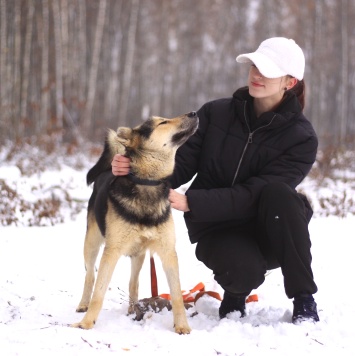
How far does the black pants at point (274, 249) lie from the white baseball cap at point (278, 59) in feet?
2.25

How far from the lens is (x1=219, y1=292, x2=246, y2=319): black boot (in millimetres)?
3150

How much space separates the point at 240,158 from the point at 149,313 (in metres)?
1.11

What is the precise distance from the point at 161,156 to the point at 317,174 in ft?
21.1

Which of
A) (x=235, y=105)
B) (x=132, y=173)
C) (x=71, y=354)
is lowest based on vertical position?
(x=71, y=354)

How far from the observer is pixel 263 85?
311 centimetres

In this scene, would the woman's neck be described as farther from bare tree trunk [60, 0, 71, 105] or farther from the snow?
bare tree trunk [60, 0, 71, 105]

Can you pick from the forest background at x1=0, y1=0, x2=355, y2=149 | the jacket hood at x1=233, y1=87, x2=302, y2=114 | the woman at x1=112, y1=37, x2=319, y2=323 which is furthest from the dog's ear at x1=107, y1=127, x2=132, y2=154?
the forest background at x1=0, y1=0, x2=355, y2=149

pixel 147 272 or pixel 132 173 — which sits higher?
pixel 132 173

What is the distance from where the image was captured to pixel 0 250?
448 centimetres

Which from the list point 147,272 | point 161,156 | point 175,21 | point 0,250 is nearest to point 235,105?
point 161,156

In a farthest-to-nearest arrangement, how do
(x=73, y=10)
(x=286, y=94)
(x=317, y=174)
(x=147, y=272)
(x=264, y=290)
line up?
1. (x=73, y=10)
2. (x=317, y=174)
3. (x=147, y=272)
4. (x=264, y=290)
5. (x=286, y=94)

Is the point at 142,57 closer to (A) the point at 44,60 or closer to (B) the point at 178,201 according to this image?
(A) the point at 44,60

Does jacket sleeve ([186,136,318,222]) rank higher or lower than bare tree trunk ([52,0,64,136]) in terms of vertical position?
lower

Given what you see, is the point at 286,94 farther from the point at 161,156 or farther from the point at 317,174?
the point at 317,174
